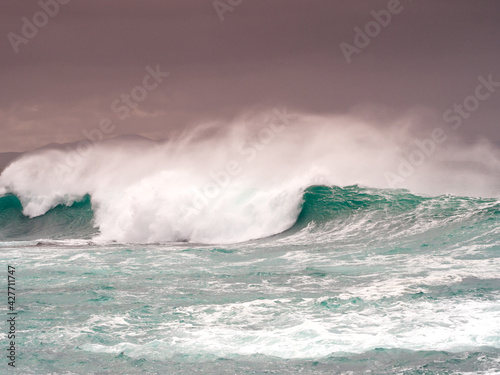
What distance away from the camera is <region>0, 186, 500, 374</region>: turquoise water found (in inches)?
252

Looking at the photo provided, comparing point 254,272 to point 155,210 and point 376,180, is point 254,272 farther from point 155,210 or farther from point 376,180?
point 376,180

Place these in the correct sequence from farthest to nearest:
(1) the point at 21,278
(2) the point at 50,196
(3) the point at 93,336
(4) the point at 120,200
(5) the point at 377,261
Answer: (2) the point at 50,196, (4) the point at 120,200, (5) the point at 377,261, (1) the point at 21,278, (3) the point at 93,336

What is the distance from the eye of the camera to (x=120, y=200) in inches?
939

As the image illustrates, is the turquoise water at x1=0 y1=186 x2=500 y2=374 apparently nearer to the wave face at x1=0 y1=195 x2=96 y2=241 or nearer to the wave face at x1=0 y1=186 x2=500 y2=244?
the wave face at x1=0 y1=186 x2=500 y2=244

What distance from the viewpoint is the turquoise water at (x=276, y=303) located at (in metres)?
6.41

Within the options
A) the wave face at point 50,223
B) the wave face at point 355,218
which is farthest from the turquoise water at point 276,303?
the wave face at point 50,223

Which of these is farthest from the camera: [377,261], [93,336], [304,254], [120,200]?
[120,200]

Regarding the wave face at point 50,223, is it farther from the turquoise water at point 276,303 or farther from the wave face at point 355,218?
the turquoise water at point 276,303

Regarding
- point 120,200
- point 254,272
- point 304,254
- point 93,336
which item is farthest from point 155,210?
point 93,336

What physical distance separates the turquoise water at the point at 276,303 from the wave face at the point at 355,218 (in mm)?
147

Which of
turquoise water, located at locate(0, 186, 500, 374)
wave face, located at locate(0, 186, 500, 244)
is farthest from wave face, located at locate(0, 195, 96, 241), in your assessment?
turquoise water, located at locate(0, 186, 500, 374)

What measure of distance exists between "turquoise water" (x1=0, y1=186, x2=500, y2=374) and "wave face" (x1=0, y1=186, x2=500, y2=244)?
147 mm

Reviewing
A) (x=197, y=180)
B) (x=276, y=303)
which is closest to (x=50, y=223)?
(x=197, y=180)

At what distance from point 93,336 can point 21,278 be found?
200 inches
